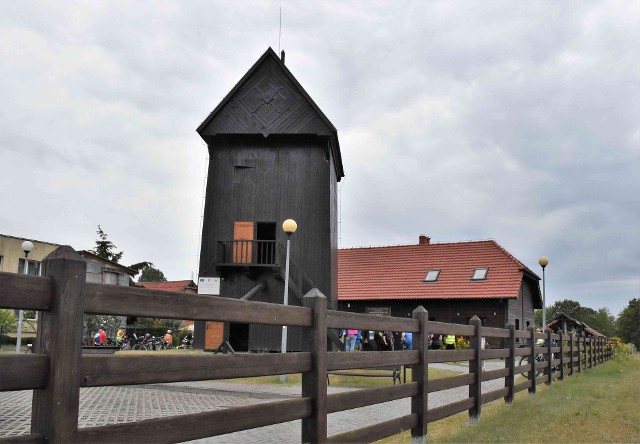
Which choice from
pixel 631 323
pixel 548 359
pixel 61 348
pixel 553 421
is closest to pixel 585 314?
pixel 631 323

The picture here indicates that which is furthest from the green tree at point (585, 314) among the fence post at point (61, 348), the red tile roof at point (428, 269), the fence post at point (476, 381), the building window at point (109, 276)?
the fence post at point (61, 348)

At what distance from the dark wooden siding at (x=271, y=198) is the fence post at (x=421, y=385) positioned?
18.1 metres

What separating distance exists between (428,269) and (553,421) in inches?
1273

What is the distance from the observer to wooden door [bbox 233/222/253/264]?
2520 centimetres

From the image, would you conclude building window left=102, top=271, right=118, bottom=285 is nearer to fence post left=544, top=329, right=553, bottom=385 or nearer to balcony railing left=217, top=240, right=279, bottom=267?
balcony railing left=217, top=240, right=279, bottom=267

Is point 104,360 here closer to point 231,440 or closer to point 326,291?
point 231,440

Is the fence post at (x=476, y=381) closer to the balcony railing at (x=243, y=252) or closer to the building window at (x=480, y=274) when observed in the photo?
the balcony railing at (x=243, y=252)

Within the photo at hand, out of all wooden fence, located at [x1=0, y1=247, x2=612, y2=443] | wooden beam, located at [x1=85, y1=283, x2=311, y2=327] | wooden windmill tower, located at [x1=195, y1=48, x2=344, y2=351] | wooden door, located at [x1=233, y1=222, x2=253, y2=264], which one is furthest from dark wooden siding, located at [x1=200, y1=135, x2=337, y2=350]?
wooden beam, located at [x1=85, y1=283, x2=311, y2=327]

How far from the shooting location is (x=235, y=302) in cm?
428

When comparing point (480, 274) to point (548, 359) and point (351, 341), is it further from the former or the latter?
point (548, 359)

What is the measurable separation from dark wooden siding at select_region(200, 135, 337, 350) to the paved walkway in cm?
932

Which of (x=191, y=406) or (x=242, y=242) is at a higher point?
(x=242, y=242)

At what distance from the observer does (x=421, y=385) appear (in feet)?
23.1

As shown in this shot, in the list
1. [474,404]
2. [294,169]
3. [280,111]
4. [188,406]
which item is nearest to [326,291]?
[294,169]
